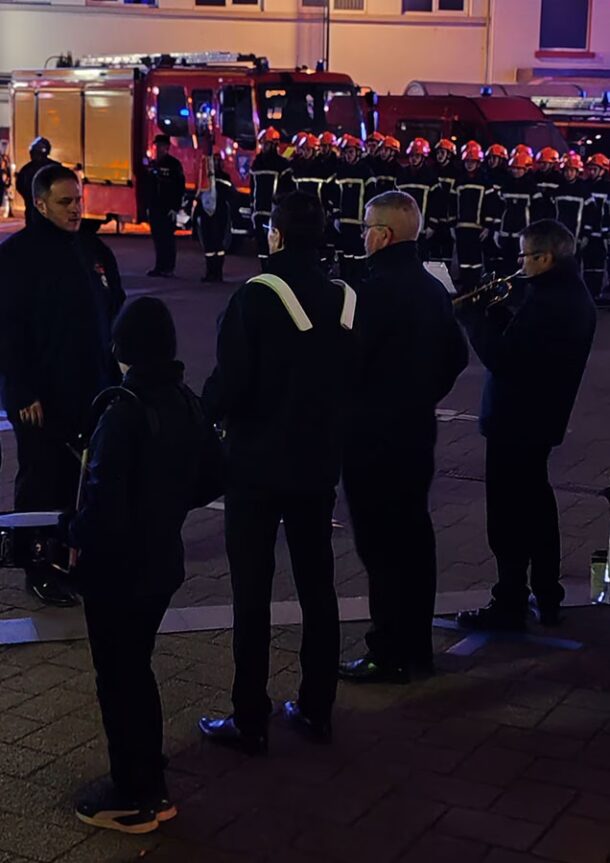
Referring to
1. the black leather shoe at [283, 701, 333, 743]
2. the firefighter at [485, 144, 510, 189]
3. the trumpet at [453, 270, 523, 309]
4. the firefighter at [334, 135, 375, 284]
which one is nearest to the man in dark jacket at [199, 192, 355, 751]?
the black leather shoe at [283, 701, 333, 743]

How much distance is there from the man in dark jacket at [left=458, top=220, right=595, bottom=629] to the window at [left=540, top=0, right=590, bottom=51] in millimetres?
32402

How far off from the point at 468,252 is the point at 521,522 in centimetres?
1201

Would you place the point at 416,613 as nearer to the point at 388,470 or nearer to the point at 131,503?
the point at 388,470

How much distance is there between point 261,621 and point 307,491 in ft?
1.53

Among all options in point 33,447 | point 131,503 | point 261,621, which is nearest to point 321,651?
point 261,621

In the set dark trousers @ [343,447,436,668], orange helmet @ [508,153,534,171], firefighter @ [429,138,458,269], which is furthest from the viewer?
firefighter @ [429,138,458,269]

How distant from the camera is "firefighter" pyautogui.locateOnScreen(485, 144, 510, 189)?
17.7 metres

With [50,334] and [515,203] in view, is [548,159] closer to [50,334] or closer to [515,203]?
[515,203]

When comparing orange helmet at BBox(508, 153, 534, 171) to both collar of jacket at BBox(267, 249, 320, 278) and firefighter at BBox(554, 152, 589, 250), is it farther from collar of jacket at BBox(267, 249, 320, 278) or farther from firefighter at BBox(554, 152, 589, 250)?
collar of jacket at BBox(267, 249, 320, 278)

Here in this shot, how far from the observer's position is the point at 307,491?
4.71 m

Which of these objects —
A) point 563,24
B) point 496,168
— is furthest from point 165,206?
point 563,24

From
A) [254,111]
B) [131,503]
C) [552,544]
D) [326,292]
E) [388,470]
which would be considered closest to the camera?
[131,503]

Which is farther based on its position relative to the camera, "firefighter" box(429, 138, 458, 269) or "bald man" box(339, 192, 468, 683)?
"firefighter" box(429, 138, 458, 269)

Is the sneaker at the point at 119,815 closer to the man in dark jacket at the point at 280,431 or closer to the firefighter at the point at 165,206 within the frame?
the man in dark jacket at the point at 280,431
